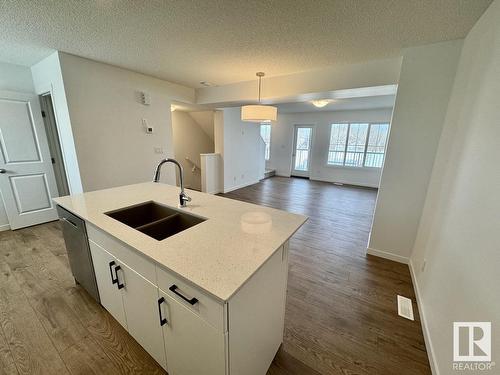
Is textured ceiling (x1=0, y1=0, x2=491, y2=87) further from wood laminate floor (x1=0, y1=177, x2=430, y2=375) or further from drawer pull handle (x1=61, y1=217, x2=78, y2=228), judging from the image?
wood laminate floor (x1=0, y1=177, x2=430, y2=375)

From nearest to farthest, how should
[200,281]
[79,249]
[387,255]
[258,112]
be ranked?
[200,281]
[79,249]
[258,112]
[387,255]

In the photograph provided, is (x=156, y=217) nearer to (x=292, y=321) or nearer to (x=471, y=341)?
(x=292, y=321)

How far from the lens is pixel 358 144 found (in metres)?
6.67

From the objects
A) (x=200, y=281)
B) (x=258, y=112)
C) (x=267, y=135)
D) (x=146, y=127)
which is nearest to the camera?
(x=200, y=281)

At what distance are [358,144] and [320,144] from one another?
1.24 metres

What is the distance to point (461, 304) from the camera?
110cm

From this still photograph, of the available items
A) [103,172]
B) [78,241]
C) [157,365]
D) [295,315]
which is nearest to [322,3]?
[295,315]

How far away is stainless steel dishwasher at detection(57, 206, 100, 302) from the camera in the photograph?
60.5 inches

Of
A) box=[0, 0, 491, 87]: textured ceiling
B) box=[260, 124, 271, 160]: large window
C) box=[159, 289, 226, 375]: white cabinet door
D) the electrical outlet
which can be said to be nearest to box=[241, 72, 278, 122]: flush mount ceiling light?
box=[0, 0, 491, 87]: textured ceiling

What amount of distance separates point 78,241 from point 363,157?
736 cm

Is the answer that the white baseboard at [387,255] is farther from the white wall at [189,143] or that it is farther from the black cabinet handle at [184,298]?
the white wall at [189,143]

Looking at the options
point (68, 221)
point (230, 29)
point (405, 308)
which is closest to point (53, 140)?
point (68, 221)

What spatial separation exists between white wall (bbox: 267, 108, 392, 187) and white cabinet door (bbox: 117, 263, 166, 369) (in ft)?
23.2

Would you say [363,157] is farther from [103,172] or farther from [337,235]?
[103,172]
